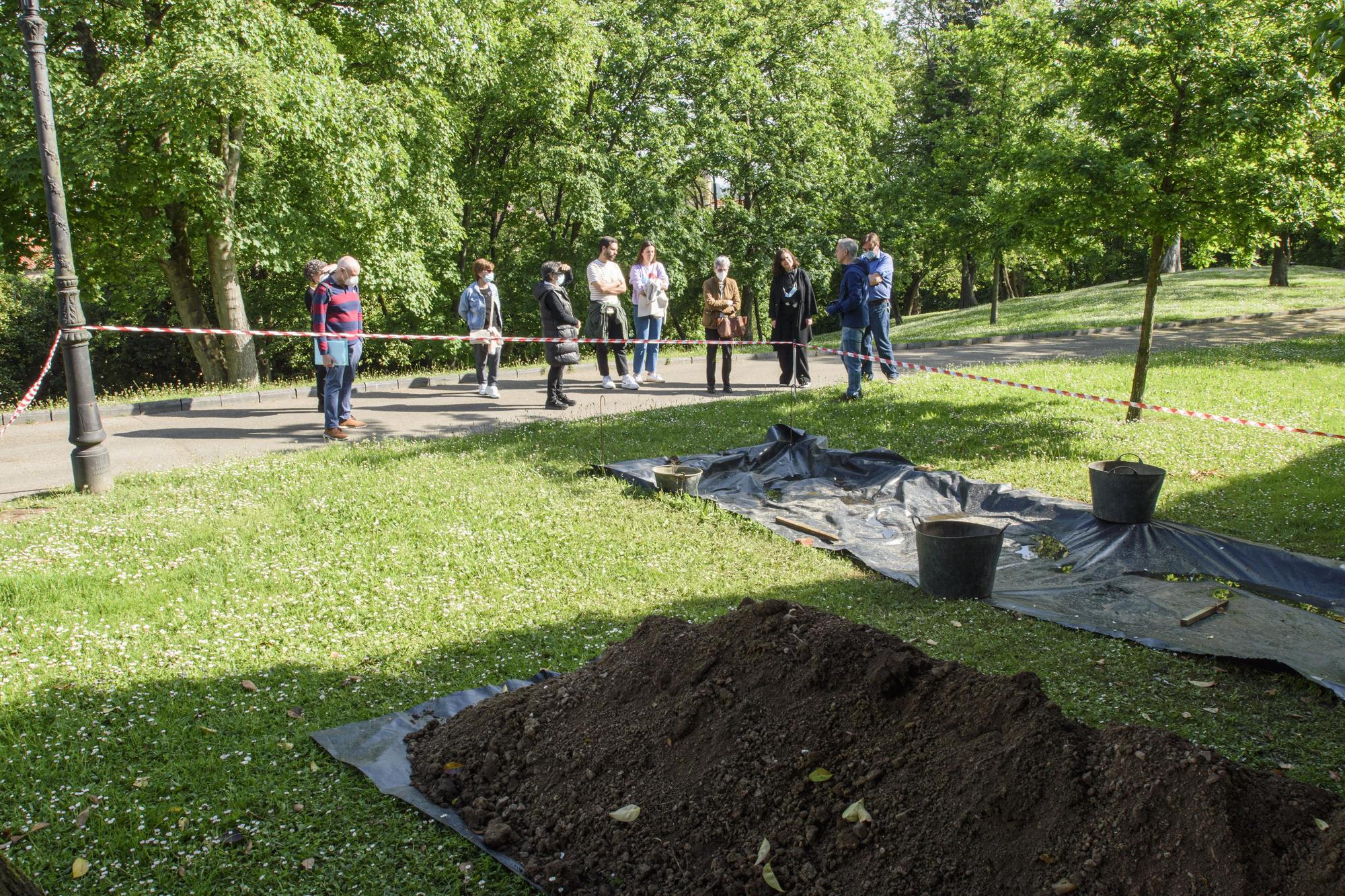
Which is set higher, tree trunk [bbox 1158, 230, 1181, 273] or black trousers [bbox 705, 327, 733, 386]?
tree trunk [bbox 1158, 230, 1181, 273]

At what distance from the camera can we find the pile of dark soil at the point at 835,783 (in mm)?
2742

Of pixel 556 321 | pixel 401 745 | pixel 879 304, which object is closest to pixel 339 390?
pixel 556 321

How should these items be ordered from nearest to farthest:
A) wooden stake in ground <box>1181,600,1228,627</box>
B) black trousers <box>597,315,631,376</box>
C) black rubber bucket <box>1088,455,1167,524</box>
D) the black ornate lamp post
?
wooden stake in ground <box>1181,600,1228,627</box>, black rubber bucket <box>1088,455,1167,524</box>, the black ornate lamp post, black trousers <box>597,315,631,376</box>

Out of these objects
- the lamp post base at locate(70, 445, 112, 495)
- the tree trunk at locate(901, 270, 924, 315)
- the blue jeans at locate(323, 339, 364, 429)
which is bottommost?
the lamp post base at locate(70, 445, 112, 495)

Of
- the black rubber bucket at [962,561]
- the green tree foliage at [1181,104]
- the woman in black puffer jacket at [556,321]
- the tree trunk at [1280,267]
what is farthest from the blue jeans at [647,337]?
the tree trunk at [1280,267]

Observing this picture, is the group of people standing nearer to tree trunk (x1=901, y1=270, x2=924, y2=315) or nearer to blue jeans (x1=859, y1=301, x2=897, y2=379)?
blue jeans (x1=859, y1=301, x2=897, y2=379)

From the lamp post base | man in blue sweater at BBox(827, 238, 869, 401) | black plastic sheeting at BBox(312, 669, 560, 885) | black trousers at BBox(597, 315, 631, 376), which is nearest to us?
black plastic sheeting at BBox(312, 669, 560, 885)

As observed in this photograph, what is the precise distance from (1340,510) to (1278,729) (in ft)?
14.0

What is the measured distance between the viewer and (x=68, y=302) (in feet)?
27.2

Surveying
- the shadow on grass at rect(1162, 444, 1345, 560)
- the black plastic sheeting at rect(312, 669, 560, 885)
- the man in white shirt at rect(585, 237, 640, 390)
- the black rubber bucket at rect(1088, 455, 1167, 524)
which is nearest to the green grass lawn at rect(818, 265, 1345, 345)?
the man in white shirt at rect(585, 237, 640, 390)

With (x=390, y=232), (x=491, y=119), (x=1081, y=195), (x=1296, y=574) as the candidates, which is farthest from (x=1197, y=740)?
(x=491, y=119)

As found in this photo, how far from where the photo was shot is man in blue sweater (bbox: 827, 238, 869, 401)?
12.5 m

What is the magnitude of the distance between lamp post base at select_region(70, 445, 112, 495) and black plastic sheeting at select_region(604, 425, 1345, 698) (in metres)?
4.61

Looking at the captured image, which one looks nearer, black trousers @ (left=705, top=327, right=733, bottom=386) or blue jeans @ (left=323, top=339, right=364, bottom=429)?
blue jeans @ (left=323, top=339, right=364, bottom=429)
